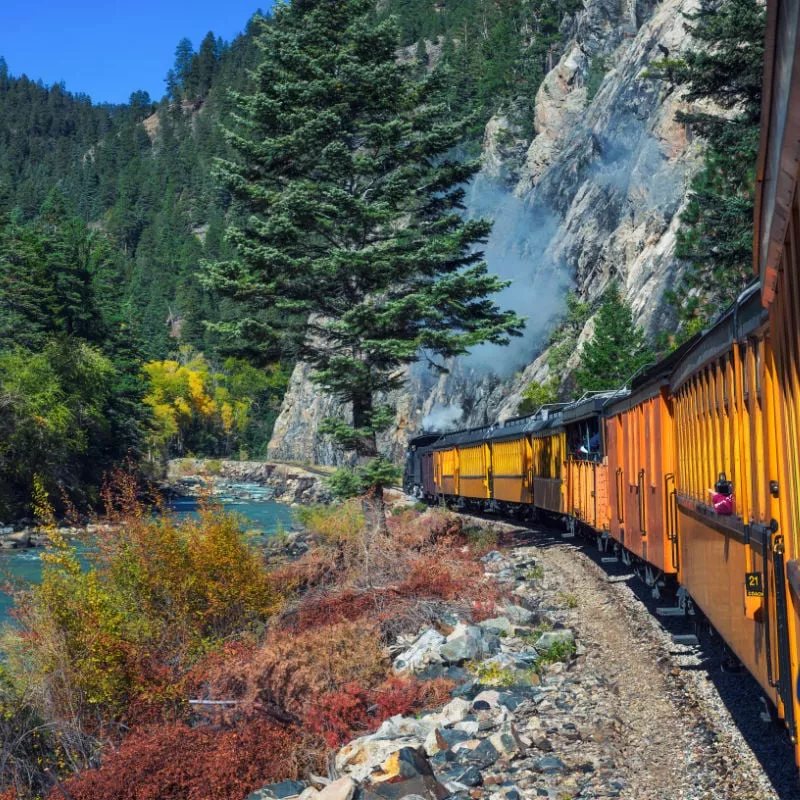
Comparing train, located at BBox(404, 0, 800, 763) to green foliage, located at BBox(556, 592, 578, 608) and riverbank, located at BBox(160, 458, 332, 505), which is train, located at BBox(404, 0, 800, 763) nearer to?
green foliage, located at BBox(556, 592, 578, 608)

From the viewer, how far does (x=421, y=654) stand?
1194 cm

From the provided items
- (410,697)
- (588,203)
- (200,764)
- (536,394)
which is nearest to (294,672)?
(410,697)

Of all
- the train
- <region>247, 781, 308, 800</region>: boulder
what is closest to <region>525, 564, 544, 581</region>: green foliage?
the train

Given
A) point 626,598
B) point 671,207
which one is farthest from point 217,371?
point 626,598

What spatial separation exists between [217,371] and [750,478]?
13640 cm

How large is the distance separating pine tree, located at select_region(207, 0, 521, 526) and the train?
22.6 feet

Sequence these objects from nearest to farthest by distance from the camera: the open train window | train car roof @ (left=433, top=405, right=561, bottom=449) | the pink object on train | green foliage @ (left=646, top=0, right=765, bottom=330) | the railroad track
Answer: the pink object on train < the railroad track < the open train window < green foliage @ (left=646, top=0, right=765, bottom=330) < train car roof @ (left=433, top=405, right=561, bottom=449)

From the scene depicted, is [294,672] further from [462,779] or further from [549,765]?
[549,765]

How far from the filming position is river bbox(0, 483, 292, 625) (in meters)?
16.1

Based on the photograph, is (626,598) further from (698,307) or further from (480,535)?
(698,307)

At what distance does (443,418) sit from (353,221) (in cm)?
5221

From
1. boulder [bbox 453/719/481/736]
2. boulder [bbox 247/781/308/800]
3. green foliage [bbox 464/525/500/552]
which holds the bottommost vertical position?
boulder [bbox 247/781/308/800]

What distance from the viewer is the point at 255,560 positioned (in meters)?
15.2

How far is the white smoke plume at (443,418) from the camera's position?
71.8 meters
